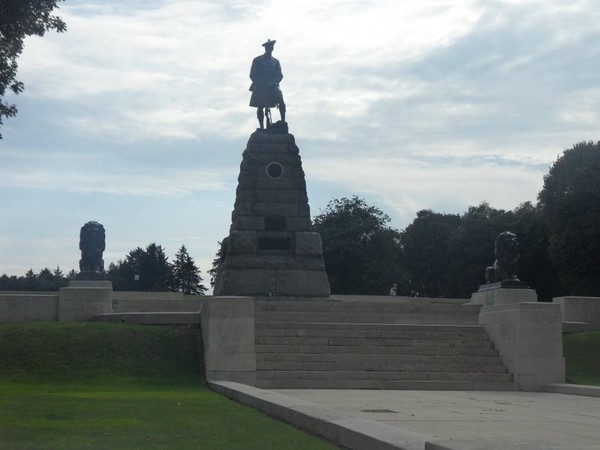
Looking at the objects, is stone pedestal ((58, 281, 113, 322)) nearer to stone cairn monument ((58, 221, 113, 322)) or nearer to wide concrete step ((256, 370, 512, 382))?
stone cairn monument ((58, 221, 113, 322))

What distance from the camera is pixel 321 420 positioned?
10297 mm

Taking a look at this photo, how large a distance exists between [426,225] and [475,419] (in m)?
67.4

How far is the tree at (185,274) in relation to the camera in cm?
9062

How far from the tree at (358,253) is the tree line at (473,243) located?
66mm

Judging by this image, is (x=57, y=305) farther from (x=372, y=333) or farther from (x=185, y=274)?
(x=185, y=274)

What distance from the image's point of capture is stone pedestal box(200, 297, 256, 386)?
19984 millimetres

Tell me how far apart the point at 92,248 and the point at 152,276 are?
6114 cm

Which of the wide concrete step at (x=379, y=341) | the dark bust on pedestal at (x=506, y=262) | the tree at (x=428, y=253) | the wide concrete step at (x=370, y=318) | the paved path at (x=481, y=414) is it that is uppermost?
the tree at (x=428, y=253)

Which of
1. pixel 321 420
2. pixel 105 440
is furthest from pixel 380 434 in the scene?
pixel 105 440

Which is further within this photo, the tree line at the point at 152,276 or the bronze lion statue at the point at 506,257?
the tree line at the point at 152,276

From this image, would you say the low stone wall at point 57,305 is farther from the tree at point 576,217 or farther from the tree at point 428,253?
the tree at point 428,253

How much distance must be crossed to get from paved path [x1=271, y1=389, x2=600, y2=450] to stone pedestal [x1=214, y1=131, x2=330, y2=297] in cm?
1218

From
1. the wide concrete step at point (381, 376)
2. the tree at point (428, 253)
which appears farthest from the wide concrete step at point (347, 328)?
the tree at point (428, 253)

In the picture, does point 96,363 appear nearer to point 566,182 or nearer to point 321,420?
point 321,420
